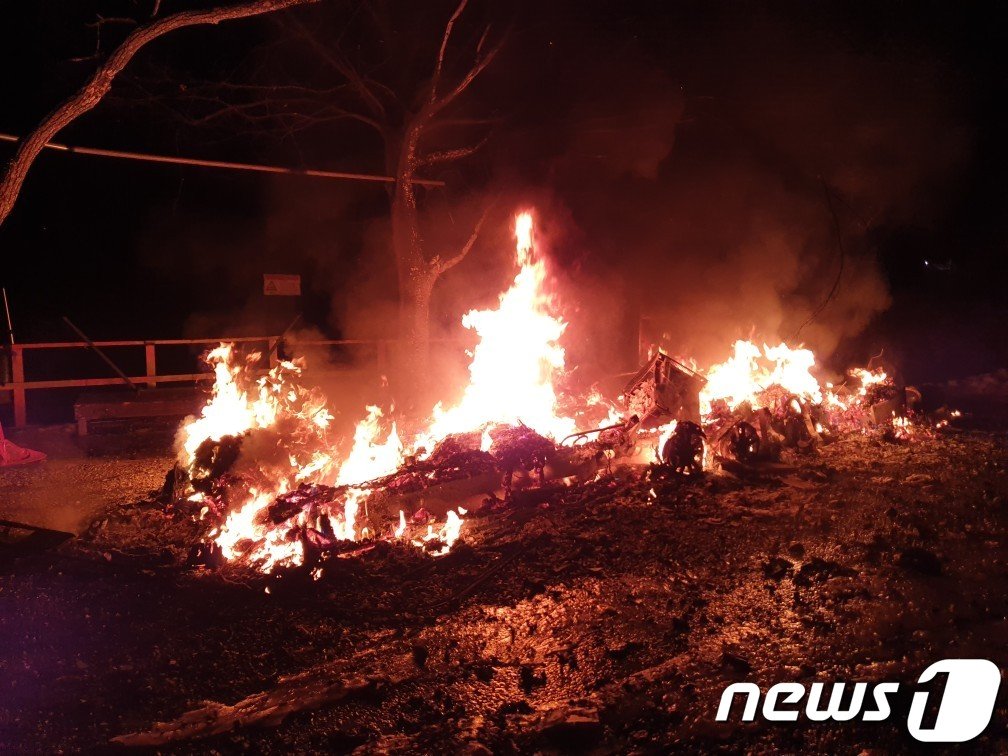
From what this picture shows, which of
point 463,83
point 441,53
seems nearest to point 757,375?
point 463,83

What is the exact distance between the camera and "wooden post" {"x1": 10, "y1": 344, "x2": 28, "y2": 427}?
39.1 ft

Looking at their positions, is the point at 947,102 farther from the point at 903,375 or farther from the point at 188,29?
the point at 188,29

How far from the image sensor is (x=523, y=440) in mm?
8297

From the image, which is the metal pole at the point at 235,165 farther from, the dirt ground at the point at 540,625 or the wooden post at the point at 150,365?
the dirt ground at the point at 540,625

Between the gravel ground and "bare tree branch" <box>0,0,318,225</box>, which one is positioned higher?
"bare tree branch" <box>0,0,318,225</box>

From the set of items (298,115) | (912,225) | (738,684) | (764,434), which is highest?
(298,115)

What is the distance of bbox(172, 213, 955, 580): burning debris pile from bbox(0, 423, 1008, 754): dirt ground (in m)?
0.49

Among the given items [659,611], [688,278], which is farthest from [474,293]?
[659,611]

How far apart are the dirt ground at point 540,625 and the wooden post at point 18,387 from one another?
540cm

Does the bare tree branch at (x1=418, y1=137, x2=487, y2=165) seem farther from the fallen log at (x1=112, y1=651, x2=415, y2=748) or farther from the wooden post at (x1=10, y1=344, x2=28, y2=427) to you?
the fallen log at (x1=112, y1=651, x2=415, y2=748)

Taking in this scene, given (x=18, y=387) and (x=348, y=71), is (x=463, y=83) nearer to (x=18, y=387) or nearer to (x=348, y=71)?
(x=348, y=71)

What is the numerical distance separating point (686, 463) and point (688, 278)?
19.3 ft

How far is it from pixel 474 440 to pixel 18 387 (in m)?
8.49

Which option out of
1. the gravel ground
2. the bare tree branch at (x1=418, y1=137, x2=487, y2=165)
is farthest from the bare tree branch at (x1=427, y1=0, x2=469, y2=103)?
the gravel ground
